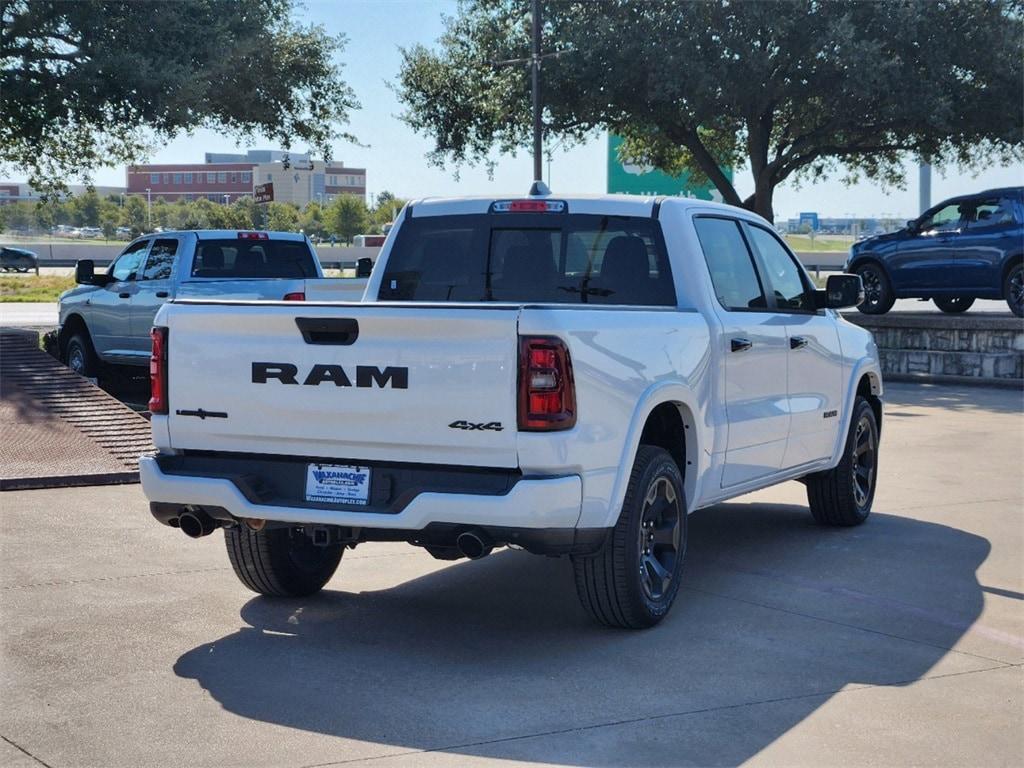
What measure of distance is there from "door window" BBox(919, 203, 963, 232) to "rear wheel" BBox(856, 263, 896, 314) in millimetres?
1138

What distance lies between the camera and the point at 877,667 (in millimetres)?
5805

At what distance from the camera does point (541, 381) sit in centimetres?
556

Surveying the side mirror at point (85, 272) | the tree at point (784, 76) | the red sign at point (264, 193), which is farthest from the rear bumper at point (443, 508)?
the tree at point (784, 76)

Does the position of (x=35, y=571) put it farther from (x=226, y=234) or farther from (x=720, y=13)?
(x=720, y=13)

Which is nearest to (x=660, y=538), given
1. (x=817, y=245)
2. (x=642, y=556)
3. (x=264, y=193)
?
(x=642, y=556)

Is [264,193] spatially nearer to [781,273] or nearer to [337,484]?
[781,273]

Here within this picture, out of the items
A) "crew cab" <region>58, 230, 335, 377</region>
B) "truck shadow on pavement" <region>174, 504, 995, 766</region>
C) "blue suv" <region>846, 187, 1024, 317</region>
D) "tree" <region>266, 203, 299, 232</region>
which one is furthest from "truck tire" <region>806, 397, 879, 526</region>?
"tree" <region>266, 203, 299, 232</region>

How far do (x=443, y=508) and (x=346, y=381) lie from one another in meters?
0.68

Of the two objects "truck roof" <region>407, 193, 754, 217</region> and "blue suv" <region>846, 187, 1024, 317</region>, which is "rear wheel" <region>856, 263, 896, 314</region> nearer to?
"blue suv" <region>846, 187, 1024, 317</region>

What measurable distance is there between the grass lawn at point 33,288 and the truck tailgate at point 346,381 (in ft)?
115

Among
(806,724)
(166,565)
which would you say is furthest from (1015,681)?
(166,565)

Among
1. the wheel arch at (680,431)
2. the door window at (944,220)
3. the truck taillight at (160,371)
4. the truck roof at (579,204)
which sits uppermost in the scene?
the door window at (944,220)

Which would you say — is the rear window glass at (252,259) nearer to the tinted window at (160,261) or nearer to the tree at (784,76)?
the tinted window at (160,261)

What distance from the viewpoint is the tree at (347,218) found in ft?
398
